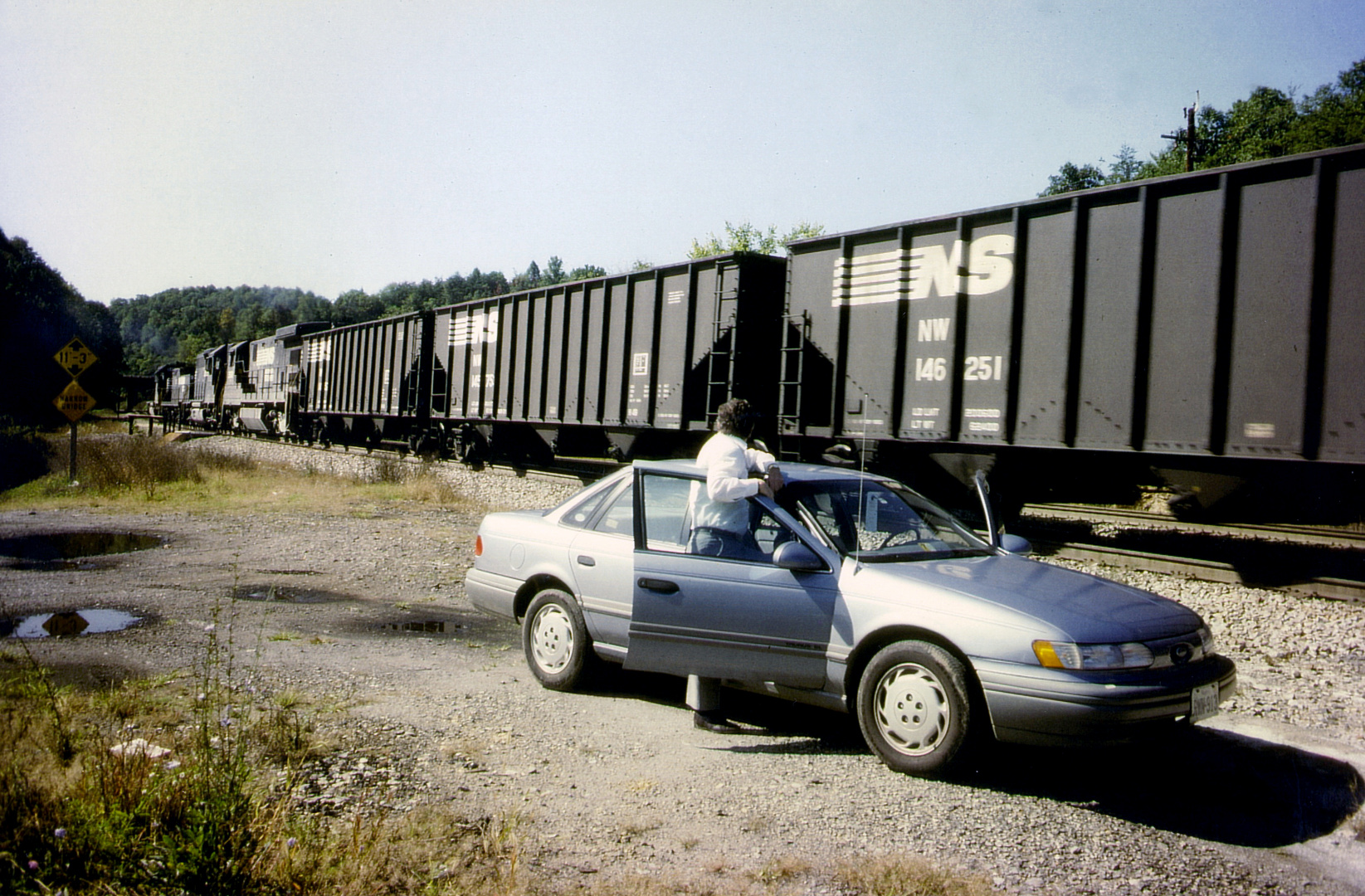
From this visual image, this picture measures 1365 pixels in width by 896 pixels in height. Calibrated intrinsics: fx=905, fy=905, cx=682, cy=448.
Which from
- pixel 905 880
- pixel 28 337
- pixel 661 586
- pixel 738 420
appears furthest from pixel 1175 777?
pixel 28 337

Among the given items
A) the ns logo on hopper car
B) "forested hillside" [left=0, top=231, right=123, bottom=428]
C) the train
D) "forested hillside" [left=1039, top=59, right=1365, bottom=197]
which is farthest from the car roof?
"forested hillside" [left=1039, top=59, right=1365, bottom=197]

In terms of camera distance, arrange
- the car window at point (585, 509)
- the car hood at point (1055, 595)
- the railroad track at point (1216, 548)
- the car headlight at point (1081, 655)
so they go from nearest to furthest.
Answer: the car headlight at point (1081, 655) < the car hood at point (1055, 595) < the car window at point (585, 509) < the railroad track at point (1216, 548)

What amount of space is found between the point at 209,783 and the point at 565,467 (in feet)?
49.4

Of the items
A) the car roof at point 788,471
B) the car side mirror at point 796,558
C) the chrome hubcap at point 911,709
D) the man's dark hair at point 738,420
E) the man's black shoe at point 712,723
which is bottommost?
the man's black shoe at point 712,723

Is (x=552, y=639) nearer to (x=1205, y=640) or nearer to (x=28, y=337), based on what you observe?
(x=1205, y=640)

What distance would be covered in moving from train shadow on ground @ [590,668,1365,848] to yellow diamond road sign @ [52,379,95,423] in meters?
17.1

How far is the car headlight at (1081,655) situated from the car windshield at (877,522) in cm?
98

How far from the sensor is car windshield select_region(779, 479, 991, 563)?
4727 millimetres

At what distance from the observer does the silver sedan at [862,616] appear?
3.81 meters

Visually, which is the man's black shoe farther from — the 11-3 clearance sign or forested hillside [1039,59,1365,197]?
forested hillside [1039,59,1365,197]

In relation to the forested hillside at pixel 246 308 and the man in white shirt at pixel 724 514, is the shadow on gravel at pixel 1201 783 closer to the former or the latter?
the man in white shirt at pixel 724 514

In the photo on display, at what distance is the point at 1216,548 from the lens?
9.70 m

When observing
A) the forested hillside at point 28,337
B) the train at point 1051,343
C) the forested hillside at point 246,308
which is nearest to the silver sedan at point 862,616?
the train at point 1051,343

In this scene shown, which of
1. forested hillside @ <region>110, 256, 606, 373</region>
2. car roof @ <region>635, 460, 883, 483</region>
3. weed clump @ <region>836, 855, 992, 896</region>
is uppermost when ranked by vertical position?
forested hillside @ <region>110, 256, 606, 373</region>
